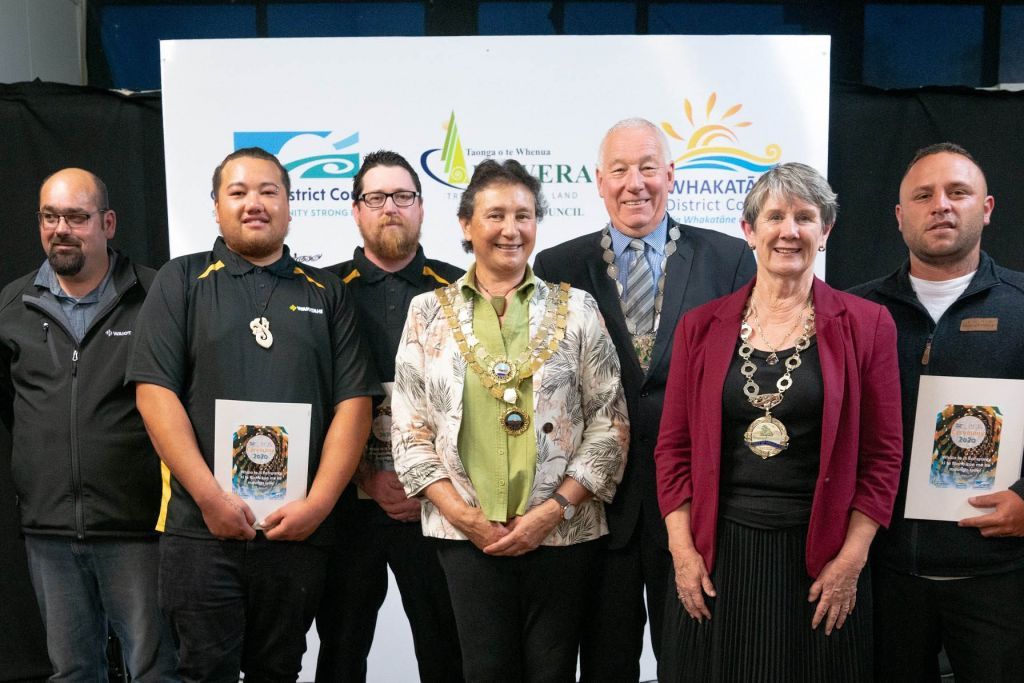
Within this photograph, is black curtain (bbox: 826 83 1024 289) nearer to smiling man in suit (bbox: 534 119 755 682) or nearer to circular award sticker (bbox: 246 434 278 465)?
smiling man in suit (bbox: 534 119 755 682)

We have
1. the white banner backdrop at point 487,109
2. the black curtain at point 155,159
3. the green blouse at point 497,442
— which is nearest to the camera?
the green blouse at point 497,442

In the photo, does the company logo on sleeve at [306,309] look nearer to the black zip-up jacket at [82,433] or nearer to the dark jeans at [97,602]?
the black zip-up jacket at [82,433]

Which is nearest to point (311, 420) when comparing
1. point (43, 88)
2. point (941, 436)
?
point (941, 436)

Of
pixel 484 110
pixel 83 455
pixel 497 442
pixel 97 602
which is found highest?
pixel 484 110

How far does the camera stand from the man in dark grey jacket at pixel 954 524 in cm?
242

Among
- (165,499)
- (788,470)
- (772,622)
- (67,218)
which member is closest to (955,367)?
(788,470)

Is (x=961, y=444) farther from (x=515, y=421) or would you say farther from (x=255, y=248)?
(x=255, y=248)

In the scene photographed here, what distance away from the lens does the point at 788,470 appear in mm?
2188

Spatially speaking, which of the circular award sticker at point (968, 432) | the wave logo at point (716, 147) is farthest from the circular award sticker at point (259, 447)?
the wave logo at point (716, 147)

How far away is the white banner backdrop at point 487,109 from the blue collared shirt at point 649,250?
1006mm

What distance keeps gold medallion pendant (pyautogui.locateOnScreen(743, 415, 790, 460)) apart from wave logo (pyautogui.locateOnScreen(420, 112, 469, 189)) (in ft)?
6.31

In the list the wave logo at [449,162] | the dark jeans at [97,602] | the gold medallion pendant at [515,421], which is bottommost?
the dark jeans at [97,602]

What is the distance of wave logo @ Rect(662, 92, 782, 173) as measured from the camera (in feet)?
12.2

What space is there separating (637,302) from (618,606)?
860 millimetres
